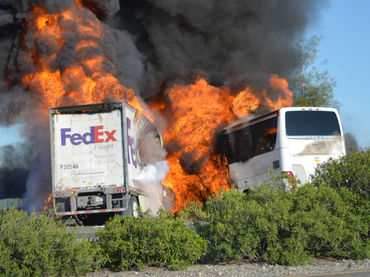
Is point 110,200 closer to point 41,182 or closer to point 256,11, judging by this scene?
point 41,182

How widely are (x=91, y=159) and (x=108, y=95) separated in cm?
529

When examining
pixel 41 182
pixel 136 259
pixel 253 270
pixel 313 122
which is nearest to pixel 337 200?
pixel 253 270

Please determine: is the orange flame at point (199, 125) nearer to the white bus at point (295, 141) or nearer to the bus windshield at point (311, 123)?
the white bus at point (295, 141)

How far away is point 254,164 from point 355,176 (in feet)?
23.1

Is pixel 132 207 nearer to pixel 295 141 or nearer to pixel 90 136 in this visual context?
pixel 90 136

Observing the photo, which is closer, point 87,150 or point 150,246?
point 150,246

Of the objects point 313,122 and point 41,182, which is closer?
point 313,122

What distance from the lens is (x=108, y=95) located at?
62.4 ft

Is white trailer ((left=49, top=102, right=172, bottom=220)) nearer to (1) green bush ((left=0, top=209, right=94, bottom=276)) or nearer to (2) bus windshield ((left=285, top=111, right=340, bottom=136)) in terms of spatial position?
(2) bus windshield ((left=285, top=111, right=340, bottom=136))

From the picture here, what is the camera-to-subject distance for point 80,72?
64.1 feet

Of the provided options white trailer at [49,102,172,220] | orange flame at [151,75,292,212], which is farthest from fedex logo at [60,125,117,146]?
orange flame at [151,75,292,212]

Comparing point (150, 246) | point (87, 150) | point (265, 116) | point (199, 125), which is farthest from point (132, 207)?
point (150, 246)

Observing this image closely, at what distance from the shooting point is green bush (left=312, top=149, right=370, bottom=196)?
8.66 meters

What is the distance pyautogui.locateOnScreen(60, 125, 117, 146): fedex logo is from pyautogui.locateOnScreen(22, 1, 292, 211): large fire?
464 centimetres
